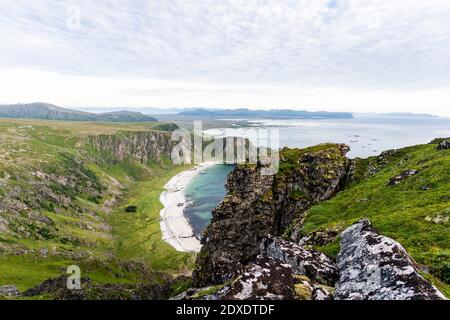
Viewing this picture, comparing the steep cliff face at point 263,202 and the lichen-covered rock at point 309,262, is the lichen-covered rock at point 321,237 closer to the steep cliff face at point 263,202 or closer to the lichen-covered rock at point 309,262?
the lichen-covered rock at point 309,262

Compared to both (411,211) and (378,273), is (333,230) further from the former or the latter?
(378,273)

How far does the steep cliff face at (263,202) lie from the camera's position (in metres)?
61.4

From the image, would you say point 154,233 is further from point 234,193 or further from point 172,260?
point 234,193

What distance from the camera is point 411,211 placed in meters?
30.1

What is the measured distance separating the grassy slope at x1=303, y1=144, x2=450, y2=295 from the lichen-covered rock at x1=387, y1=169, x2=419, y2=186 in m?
0.89

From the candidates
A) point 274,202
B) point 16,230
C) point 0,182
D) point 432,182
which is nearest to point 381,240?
point 432,182

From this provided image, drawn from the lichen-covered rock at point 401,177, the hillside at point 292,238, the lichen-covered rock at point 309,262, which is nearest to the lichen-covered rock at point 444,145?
the hillside at point 292,238

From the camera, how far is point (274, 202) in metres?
63.5

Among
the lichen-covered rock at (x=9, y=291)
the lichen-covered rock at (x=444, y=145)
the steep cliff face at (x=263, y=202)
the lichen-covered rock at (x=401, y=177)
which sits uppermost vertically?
the lichen-covered rock at (x=444, y=145)

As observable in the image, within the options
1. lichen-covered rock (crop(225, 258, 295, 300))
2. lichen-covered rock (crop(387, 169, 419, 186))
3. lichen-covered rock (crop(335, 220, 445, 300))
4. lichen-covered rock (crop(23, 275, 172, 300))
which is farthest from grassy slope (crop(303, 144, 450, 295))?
lichen-covered rock (crop(23, 275, 172, 300))

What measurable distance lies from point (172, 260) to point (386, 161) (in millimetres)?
115930

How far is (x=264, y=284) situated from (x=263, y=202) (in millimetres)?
47617

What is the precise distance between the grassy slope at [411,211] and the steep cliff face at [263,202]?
1042 cm

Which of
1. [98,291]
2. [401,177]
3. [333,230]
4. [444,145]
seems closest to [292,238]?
[333,230]
